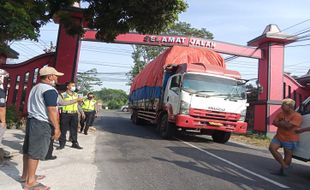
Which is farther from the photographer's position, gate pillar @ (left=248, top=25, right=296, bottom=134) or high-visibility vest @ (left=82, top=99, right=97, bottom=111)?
gate pillar @ (left=248, top=25, right=296, bottom=134)

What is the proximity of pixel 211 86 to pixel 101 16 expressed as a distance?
4335 mm

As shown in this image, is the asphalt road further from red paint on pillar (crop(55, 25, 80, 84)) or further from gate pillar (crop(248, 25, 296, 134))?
gate pillar (crop(248, 25, 296, 134))

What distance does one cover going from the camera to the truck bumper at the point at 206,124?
1291cm

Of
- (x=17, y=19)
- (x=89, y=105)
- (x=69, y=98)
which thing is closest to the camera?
(x=17, y=19)

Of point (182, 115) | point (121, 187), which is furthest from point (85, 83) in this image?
point (121, 187)

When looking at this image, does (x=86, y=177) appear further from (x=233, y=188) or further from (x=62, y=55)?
(x=62, y=55)

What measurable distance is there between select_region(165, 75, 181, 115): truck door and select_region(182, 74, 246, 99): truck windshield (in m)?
0.37

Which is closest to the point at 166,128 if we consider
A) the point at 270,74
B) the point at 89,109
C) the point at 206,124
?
the point at 206,124

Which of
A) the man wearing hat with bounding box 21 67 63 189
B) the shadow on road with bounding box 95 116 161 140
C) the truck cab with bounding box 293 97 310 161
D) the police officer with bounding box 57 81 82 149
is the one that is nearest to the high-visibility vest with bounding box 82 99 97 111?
the shadow on road with bounding box 95 116 161 140

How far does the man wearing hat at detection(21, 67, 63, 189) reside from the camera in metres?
5.87

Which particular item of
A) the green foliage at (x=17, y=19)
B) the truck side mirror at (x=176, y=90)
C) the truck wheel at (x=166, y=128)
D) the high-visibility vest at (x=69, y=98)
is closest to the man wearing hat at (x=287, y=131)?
the high-visibility vest at (x=69, y=98)

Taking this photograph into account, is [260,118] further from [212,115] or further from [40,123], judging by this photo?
[40,123]

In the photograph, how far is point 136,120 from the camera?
23.0 metres

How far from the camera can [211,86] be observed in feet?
44.0
